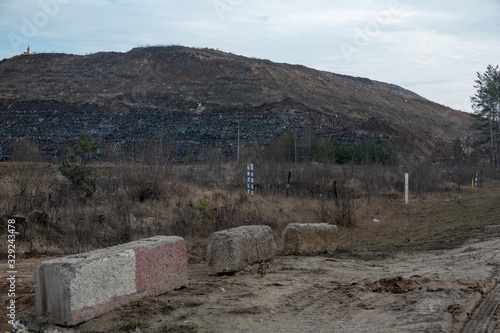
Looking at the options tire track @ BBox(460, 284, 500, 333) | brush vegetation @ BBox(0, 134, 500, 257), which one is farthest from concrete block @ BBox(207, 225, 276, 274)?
tire track @ BBox(460, 284, 500, 333)

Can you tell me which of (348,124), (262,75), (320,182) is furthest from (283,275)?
(262,75)

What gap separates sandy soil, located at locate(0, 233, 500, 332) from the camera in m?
5.19

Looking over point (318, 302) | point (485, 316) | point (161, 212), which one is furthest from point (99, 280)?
point (161, 212)

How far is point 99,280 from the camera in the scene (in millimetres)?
5273

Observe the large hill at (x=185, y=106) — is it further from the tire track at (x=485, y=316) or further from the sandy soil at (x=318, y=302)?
the tire track at (x=485, y=316)

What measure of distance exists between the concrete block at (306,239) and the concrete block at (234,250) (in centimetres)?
194

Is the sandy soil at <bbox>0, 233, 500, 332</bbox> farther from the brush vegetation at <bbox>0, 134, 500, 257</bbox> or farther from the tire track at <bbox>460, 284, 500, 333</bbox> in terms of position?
the brush vegetation at <bbox>0, 134, 500, 257</bbox>

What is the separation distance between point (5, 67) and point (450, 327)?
93158 mm

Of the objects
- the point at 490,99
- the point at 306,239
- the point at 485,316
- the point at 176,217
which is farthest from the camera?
the point at 490,99

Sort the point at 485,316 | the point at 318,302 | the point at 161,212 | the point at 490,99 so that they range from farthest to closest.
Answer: the point at 490,99 < the point at 161,212 < the point at 318,302 < the point at 485,316

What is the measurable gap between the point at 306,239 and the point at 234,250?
9.71 ft

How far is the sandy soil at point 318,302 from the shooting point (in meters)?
5.19

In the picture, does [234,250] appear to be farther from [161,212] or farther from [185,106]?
[185,106]

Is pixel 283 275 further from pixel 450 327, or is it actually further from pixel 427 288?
pixel 450 327
